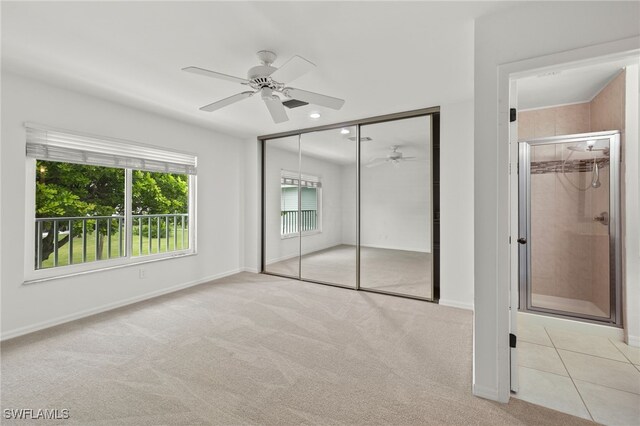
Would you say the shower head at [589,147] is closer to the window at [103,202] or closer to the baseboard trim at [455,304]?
the baseboard trim at [455,304]

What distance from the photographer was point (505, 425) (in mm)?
1612

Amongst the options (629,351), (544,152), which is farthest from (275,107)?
(629,351)

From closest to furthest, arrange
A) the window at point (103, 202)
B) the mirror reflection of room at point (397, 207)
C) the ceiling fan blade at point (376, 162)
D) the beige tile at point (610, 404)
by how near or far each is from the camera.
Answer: the beige tile at point (610, 404) → the window at point (103, 202) → the mirror reflection of room at point (397, 207) → the ceiling fan blade at point (376, 162)

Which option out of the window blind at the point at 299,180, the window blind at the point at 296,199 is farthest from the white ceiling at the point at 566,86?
the window blind at the point at 296,199

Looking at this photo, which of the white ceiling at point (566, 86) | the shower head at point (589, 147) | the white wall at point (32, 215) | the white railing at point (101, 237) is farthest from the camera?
the white railing at point (101, 237)

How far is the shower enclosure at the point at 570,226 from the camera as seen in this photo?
2.75 m

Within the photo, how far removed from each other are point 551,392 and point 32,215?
459 cm

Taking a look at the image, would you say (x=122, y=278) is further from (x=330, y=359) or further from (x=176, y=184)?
(x=330, y=359)

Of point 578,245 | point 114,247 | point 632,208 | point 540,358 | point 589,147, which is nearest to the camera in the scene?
point 540,358

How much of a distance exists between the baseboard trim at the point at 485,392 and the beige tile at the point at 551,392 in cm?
18

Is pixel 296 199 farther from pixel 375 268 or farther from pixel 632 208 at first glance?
pixel 632 208

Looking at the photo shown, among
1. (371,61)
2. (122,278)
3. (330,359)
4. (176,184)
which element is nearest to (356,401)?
(330,359)

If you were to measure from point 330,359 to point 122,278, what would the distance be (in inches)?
110

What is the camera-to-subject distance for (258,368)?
2184 mm
